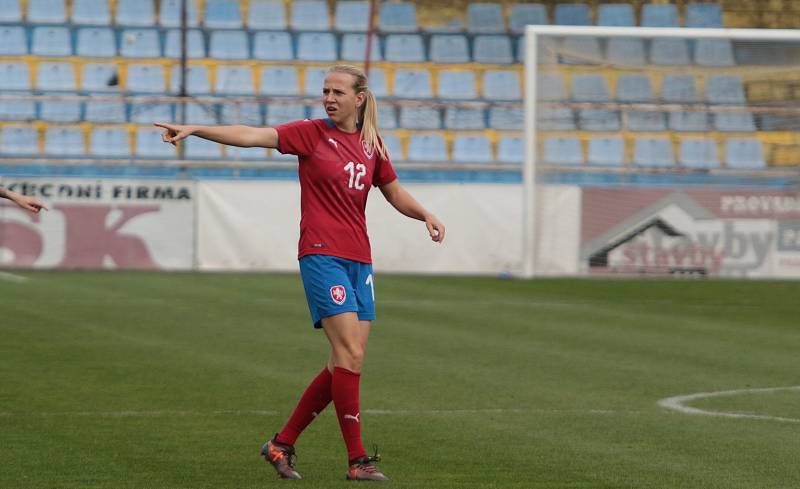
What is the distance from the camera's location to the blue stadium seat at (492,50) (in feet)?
104

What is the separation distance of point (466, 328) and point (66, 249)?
10.6 m

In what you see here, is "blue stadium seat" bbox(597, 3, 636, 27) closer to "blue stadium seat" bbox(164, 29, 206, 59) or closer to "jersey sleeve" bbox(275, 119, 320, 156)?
"blue stadium seat" bbox(164, 29, 206, 59)

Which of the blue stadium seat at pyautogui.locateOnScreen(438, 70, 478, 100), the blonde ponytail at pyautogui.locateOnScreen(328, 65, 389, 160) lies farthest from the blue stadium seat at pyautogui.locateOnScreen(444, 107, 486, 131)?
the blonde ponytail at pyautogui.locateOnScreen(328, 65, 389, 160)

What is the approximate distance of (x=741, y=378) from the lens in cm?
1098

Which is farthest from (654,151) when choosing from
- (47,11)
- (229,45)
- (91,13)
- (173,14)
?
(47,11)

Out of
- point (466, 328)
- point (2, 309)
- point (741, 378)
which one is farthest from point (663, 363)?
point (2, 309)

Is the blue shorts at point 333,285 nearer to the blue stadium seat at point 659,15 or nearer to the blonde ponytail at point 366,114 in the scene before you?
the blonde ponytail at point 366,114

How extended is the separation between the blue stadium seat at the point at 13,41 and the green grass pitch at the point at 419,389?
40.7 ft

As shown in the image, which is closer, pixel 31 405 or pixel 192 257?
pixel 31 405

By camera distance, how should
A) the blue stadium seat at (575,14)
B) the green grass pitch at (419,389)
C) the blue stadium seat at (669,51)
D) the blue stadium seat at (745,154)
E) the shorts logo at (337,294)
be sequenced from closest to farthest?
the shorts logo at (337,294), the green grass pitch at (419,389), the blue stadium seat at (669,51), the blue stadium seat at (745,154), the blue stadium seat at (575,14)

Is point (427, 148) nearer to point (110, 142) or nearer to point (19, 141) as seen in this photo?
point (110, 142)

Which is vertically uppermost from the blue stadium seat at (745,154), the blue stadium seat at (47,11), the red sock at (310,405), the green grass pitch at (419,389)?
the blue stadium seat at (47,11)

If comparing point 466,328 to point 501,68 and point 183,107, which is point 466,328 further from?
point 501,68

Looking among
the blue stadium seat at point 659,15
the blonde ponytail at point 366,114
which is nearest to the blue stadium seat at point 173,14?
the blue stadium seat at point 659,15
